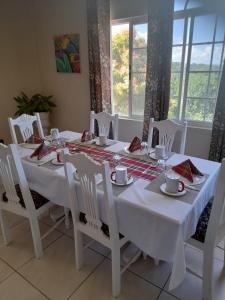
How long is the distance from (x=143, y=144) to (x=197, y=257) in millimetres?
1031

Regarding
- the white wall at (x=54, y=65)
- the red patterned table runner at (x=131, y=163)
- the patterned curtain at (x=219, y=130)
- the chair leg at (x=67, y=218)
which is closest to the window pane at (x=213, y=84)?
the patterned curtain at (x=219, y=130)

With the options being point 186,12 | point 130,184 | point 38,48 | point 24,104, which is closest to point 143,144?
point 130,184

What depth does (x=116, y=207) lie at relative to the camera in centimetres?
131

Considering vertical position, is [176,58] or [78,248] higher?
[176,58]

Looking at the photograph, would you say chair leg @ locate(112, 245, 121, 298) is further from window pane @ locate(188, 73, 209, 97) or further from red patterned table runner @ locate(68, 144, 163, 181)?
window pane @ locate(188, 73, 209, 97)

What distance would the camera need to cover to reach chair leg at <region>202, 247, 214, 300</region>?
1.27 metres

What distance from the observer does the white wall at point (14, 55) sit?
336cm

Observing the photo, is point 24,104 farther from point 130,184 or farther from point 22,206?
point 130,184

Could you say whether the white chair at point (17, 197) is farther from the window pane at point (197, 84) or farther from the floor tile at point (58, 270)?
the window pane at point (197, 84)

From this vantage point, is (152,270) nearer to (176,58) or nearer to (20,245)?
(20,245)

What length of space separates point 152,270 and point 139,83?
2.29 meters

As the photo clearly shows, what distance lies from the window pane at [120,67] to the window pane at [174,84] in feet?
2.19

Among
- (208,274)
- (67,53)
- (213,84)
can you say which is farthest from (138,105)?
(208,274)

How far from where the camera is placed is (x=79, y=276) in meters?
1.63
